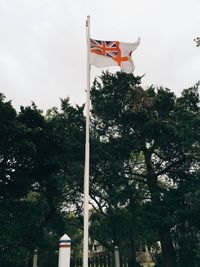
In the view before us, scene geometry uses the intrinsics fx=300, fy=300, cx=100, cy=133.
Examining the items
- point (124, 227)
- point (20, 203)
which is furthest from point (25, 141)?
point (124, 227)

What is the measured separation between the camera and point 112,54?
12.9 m

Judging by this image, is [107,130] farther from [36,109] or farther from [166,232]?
[166,232]

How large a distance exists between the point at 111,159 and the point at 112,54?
43.0ft

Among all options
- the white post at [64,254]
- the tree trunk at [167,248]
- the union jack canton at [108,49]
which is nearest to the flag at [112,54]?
the union jack canton at [108,49]

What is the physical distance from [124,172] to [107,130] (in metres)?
4.01

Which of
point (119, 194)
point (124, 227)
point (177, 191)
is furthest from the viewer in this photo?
point (124, 227)

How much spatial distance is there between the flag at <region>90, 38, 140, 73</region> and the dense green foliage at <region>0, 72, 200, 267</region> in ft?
35.7

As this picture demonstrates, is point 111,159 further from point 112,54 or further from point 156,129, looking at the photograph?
point 112,54

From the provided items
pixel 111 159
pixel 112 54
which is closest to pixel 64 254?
pixel 112 54

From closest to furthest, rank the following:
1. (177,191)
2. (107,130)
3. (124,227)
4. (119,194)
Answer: (177,191)
(119,194)
(107,130)
(124,227)

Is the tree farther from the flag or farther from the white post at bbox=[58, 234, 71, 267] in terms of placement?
the white post at bbox=[58, 234, 71, 267]

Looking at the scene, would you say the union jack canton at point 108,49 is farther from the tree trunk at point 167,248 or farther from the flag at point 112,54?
the tree trunk at point 167,248

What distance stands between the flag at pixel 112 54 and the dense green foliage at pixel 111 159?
10888mm

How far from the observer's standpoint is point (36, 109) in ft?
86.5
